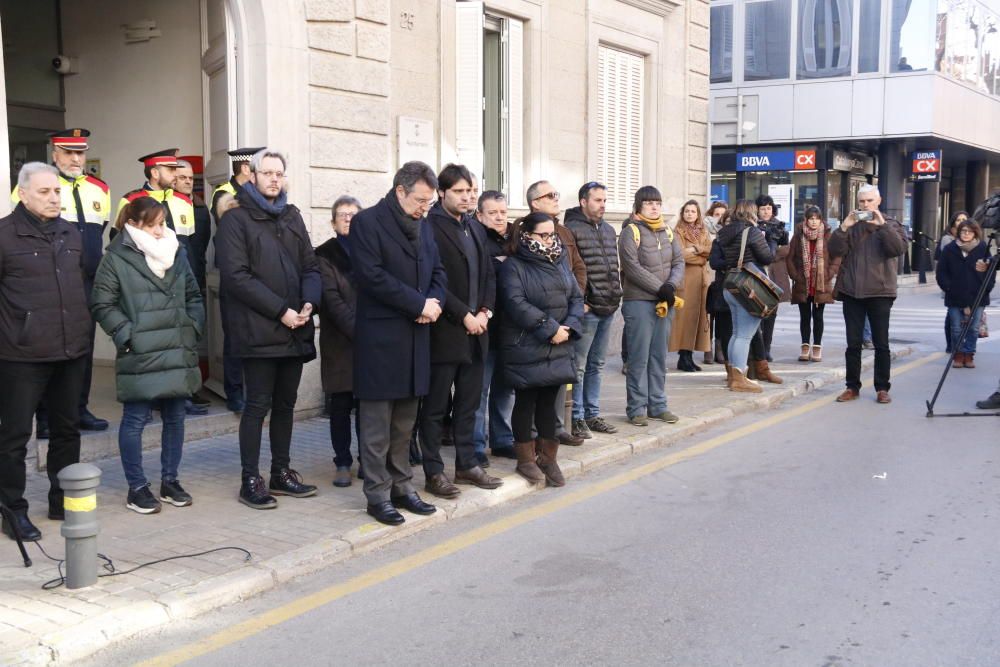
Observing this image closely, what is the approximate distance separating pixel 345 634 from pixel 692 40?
12555mm

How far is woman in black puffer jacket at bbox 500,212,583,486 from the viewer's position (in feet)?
22.4

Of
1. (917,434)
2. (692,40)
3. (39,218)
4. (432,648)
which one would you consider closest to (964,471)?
(917,434)

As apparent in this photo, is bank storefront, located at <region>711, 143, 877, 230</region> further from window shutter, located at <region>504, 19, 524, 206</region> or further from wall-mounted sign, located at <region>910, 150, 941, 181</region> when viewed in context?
window shutter, located at <region>504, 19, 524, 206</region>

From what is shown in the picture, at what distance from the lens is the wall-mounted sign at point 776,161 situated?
29578 millimetres

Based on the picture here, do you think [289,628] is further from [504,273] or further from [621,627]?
[504,273]

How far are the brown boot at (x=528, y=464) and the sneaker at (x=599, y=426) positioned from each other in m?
1.66

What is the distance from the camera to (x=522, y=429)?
7070 mm

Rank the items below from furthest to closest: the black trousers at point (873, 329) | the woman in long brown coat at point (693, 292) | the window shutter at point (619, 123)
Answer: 1. the window shutter at point (619, 123)
2. the woman in long brown coat at point (693, 292)
3. the black trousers at point (873, 329)

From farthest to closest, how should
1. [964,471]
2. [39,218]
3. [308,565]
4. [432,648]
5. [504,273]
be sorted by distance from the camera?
[964,471], [504,273], [39,218], [308,565], [432,648]

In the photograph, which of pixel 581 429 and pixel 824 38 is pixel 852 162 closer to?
pixel 824 38

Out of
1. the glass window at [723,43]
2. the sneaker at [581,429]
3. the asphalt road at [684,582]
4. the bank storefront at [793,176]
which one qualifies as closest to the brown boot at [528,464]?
the asphalt road at [684,582]

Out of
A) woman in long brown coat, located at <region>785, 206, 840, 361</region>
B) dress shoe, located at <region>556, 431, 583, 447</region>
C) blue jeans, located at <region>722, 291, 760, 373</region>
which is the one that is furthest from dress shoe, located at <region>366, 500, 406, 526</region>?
woman in long brown coat, located at <region>785, 206, 840, 361</region>

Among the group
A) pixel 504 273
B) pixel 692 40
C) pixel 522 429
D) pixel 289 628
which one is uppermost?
pixel 692 40

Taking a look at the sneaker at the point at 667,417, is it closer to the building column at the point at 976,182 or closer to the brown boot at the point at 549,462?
the brown boot at the point at 549,462
